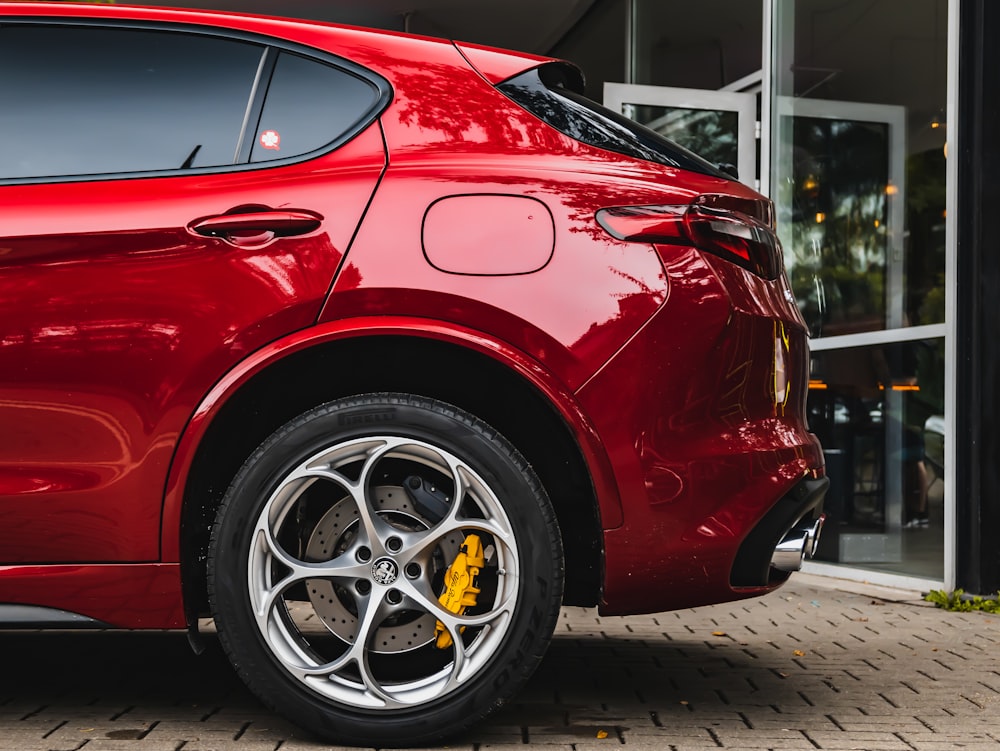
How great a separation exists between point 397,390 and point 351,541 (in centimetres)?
42

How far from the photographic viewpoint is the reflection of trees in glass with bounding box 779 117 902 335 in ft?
22.7

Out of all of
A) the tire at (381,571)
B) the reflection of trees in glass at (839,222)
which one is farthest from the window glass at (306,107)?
the reflection of trees in glass at (839,222)

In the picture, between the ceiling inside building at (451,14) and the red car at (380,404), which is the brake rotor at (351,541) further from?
the ceiling inside building at (451,14)

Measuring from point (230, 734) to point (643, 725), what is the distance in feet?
3.57

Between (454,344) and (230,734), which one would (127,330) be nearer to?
(454,344)

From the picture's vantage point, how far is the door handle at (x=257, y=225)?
2787 mm

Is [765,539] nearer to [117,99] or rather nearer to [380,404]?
[380,404]

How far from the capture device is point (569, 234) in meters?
2.78

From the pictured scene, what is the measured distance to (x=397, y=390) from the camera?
9.83 ft

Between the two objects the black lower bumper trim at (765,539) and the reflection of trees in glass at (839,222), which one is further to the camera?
the reflection of trees in glass at (839,222)

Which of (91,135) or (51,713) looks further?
(51,713)

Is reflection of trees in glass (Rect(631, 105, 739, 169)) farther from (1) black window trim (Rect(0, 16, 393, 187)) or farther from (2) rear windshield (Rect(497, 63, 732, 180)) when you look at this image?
(1) black window trim (Rect(0, 16, 393, 187))

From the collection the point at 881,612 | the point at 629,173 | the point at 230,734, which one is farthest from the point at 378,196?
the point at 881,612

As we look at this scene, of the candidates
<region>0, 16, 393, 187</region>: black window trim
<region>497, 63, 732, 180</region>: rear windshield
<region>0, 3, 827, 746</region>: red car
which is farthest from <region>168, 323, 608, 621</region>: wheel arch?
<region>497, 63, 732, 180</region>: rear windshield
